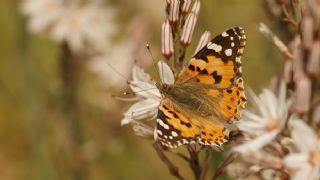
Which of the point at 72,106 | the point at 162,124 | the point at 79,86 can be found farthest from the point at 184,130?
the point at 79,86

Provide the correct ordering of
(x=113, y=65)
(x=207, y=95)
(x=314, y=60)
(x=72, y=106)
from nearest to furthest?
(x=314, y=60)
(x=207, y=95)
(x=72, y=106)
(x=113, y=65)

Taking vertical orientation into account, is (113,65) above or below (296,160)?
above

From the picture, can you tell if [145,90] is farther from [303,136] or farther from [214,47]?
[303,136]

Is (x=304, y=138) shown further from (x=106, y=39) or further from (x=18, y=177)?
(x=18, y=177)

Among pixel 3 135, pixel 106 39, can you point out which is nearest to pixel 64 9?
pixel 106 39

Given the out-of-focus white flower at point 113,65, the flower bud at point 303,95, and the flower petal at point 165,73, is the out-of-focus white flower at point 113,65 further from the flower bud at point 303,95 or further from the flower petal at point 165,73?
the flower bud at point 303,95

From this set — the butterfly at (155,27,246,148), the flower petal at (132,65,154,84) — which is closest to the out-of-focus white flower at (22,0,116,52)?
the flower petal at (132,65,154,84)

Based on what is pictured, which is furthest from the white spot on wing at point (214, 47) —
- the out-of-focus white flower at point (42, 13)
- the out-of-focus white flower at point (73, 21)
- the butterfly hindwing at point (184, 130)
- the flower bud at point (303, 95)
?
the out-of-focus white flower at point (42, 13)
